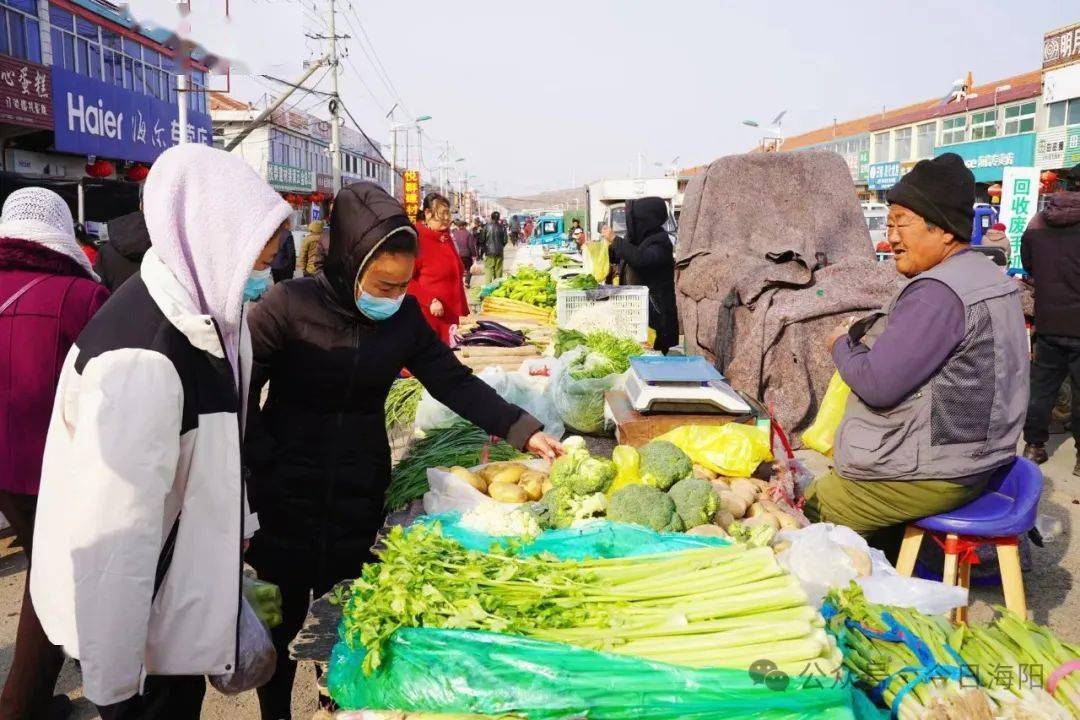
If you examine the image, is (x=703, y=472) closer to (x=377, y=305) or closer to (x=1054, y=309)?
(x=377, y=305)

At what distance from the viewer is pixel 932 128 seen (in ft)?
151

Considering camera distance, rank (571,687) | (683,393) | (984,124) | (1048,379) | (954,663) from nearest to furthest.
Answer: (571,687) → (954,663) → (683,393) → (1048,379) → (984,124)

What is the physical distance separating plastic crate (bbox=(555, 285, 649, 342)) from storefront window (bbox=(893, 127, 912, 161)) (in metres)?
49.0

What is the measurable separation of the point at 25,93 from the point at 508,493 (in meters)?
19.1

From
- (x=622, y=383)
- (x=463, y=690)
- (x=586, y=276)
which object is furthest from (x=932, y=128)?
(x=463, y=690)

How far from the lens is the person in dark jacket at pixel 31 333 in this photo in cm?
320

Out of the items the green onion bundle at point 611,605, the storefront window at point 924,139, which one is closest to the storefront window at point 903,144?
the storefront window at point 924,139

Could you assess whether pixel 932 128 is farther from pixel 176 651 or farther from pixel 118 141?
pixel 176 651

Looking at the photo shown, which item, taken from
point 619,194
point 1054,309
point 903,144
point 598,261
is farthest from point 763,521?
point 903,144

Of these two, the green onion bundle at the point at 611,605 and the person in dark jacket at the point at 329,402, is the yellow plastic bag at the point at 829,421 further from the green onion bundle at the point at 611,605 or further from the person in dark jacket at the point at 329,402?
the person in dark jacket at the point at 329,402

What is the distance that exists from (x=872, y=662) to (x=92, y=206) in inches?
513

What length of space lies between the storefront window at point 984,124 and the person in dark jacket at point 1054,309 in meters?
39.2

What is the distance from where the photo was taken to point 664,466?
2.92 metres

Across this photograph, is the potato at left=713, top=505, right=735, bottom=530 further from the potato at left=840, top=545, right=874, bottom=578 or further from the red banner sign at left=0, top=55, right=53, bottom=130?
the red banner sign at left=0, top=55, right=53, bottom=130
